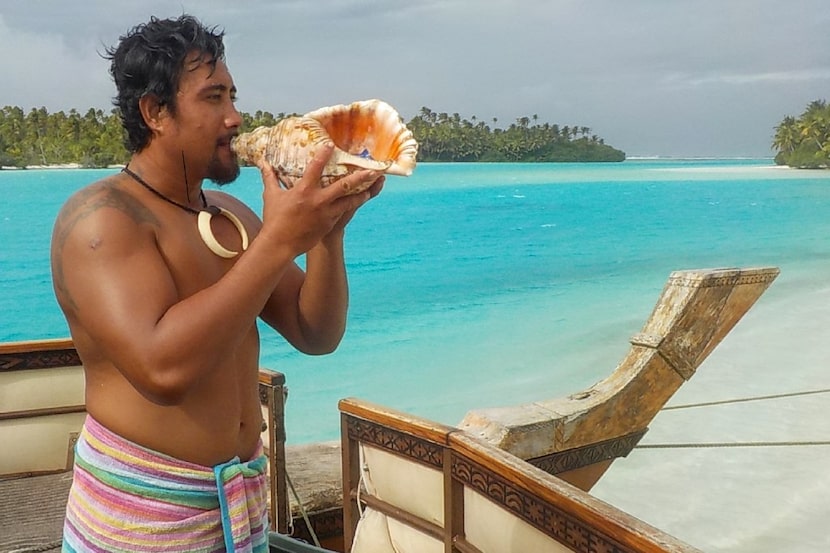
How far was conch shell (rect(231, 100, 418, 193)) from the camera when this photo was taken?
1177 mm

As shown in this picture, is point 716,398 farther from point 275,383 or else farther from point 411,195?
point 411,195

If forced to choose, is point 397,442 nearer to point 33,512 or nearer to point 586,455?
point 586,455

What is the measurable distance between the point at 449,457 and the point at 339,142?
101cm

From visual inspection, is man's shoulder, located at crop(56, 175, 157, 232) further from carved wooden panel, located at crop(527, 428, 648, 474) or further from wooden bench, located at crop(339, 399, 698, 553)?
carved wooden panel, located at crop(527, 428, 648, 474)

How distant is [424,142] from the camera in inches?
3371

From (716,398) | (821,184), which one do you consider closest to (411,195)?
(821,184)

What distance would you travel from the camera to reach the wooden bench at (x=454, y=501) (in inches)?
60.5

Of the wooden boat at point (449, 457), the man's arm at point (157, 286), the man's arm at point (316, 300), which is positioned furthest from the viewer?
the wooden boat at point (449, 457)

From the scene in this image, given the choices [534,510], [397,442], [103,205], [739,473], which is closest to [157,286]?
[103,205]

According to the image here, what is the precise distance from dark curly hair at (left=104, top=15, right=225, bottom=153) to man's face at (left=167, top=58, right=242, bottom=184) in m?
0.01

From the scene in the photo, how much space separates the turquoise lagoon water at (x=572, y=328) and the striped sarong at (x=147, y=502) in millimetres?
4966

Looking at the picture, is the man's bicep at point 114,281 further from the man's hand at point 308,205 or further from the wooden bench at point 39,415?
the wooden bench at point 39,415

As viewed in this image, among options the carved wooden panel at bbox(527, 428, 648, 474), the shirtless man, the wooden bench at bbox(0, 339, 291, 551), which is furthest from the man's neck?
the wooden bench at bbox(0, 339, 291, 551)

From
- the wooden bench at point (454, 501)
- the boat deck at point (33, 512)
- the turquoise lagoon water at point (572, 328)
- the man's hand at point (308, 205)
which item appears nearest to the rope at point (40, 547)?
the boat deck at point (33, 512)
